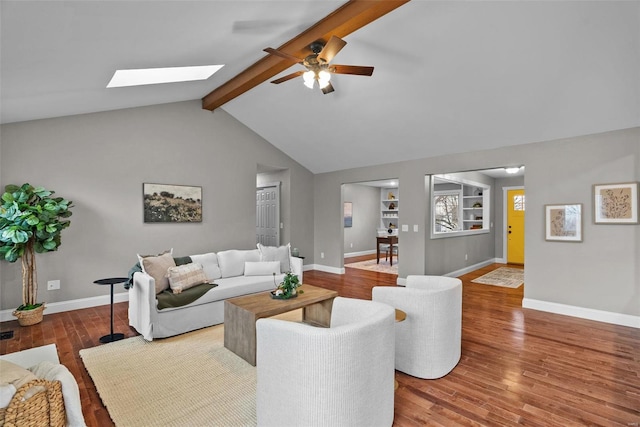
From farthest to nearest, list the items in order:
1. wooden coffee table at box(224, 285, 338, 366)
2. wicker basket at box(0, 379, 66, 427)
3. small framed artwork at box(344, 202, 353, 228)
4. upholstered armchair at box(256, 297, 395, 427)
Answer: small framed artwork at box(344, 202, 353, 228)
wooden coffee table at box(224, 285, 338, 366)
upholstered armchair at box(256, 297, 395, 427)
wicker basket at box(0, 379, 66, 427)

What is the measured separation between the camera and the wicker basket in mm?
1140

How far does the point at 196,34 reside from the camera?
2.82m

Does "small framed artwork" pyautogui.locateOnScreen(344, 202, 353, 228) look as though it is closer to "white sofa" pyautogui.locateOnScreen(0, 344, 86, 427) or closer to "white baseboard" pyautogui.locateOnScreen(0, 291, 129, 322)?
"white baseboard" pyautogui.locateOnScreen(0, 291, 129, 322)

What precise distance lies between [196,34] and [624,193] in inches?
205

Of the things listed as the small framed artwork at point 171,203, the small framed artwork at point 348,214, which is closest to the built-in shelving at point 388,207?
the small framed artwork at point 348,214

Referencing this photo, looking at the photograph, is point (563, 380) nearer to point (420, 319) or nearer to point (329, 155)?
point (420, 319)

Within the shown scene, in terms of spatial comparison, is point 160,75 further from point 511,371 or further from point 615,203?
point 615,203

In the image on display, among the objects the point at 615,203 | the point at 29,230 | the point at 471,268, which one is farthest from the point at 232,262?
the point at 471,268

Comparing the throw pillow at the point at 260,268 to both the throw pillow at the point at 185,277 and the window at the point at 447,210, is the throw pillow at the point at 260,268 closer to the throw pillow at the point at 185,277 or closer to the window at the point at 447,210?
the throw pillow at the point at 185,277

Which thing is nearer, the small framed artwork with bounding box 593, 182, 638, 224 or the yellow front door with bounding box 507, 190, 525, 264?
the small framed artwork with bounding box 593, 182, 638, 224

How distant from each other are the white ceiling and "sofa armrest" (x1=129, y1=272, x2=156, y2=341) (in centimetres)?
213

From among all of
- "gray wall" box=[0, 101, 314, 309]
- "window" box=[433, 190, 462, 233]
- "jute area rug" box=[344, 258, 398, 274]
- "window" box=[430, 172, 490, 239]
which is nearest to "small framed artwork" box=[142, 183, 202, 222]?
"gray wall" box=[0, 101, 314, 309]

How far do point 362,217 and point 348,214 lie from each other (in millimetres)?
741

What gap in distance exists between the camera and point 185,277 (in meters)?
3.66
